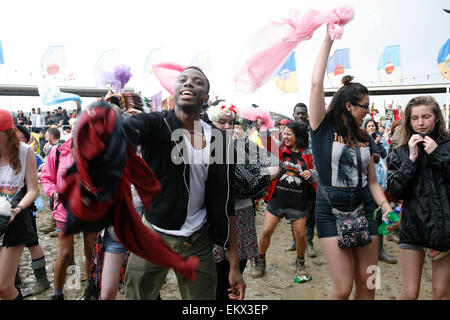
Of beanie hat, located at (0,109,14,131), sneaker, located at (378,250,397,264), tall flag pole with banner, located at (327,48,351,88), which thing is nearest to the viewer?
beanie hat, located at (0,109,14,131)

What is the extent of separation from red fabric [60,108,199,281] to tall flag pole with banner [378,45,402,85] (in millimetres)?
25060

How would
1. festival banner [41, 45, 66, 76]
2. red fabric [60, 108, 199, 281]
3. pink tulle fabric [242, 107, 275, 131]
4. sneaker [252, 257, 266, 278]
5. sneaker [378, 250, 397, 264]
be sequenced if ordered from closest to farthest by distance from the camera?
red fabric [60, 108, 199, 281], sneaker [252, 257, 266, 278], pink tulle fabric [242, 107, 275, 131], sneaker [378, 250, 397, 264], festival banner [41, 45, 66, 76]

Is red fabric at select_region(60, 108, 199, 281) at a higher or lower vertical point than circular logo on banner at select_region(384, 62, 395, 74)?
lower

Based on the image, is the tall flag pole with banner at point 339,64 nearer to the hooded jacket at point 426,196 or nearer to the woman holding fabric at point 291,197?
the woman holding fabric at point 291,197

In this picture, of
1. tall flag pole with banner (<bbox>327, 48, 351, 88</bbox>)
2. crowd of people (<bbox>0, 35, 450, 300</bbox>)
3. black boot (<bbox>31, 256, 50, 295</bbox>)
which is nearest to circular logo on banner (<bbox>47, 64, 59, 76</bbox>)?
black boot (<bbox>31, 256, 50, 295</bbox>)

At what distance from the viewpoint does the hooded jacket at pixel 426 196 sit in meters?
2.42

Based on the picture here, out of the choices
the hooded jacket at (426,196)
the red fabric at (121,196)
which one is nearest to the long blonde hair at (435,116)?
the hooded jacket at (426,196)

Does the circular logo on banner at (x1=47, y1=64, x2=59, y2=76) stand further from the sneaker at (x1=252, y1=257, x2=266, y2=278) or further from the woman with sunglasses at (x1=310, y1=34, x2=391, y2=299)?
the woman with sunglasses at (x1=310, y1=34, x2=391, y2=299)

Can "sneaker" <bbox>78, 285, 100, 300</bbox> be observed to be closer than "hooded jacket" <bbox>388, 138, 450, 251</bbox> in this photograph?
No

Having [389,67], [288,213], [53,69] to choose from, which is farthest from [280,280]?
[389,67]

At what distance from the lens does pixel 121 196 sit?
144cm

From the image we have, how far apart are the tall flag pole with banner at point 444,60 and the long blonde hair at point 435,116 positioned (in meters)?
18.6

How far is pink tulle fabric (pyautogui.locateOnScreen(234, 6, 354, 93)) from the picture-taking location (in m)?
2.24
